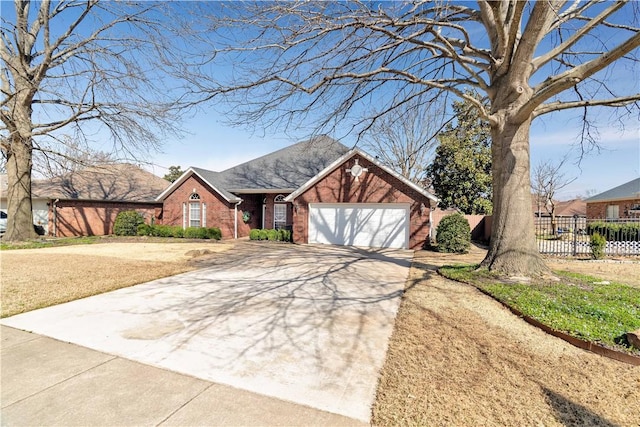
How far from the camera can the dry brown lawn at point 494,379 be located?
101 inches

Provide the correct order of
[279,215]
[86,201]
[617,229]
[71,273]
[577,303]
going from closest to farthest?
[577,303]
[71,273]
[617,229]
[279,215]
[86,201]

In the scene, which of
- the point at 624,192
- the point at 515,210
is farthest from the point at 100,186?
the point at 624,192

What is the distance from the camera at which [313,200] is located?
628 inches

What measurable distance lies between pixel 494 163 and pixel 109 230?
23704 millimetres

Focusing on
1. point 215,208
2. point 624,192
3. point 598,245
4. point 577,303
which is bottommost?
point 577,303

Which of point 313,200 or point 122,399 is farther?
point 313,200

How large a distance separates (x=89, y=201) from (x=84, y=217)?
1.10m

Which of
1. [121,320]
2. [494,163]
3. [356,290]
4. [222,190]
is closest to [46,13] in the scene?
[222,190]

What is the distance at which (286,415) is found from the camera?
2555 mm

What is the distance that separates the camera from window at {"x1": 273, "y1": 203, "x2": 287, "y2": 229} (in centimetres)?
1873

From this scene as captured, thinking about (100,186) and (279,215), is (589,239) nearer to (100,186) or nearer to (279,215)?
(279,215)

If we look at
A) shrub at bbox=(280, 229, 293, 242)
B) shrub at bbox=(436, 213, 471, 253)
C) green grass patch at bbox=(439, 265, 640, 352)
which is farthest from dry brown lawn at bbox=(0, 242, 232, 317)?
shrub at bbox=(436, 213, 471, 253)

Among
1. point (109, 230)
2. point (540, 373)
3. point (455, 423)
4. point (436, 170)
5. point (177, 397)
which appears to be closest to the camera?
point (455, 423)

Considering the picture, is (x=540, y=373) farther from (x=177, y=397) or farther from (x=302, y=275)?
(x=302, y=275)
